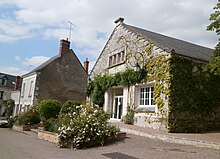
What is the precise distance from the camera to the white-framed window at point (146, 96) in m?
13.1

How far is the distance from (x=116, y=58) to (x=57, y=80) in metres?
10.5

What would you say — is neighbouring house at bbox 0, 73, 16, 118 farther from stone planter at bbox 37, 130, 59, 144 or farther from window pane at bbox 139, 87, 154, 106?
window pane at bbox 139, 87, 154, 106

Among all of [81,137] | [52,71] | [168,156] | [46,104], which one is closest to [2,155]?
[81,137]

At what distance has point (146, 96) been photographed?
13570mm

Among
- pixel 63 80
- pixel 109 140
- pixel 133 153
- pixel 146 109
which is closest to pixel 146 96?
pixel 146 109

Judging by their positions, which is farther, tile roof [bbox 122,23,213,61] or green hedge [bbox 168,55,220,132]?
tile roof [bbox 122,23,213,61]

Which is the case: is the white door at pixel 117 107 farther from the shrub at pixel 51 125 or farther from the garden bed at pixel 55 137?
the garden bed at pixel 55 137

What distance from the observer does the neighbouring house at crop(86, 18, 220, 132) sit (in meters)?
11.6

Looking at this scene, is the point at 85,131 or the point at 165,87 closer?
the point at 85,131

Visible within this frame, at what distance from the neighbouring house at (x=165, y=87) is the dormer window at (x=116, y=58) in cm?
23

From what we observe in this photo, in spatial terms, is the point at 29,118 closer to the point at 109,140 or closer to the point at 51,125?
the point at 51,125

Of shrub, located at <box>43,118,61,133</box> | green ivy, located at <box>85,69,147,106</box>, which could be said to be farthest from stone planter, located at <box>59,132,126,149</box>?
green ivy, located at <box>85,69,147,106</box>

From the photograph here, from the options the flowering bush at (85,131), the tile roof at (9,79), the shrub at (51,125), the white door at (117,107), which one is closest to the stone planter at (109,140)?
the flowering bush at (85,131)

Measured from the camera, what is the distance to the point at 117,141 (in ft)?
30.0
